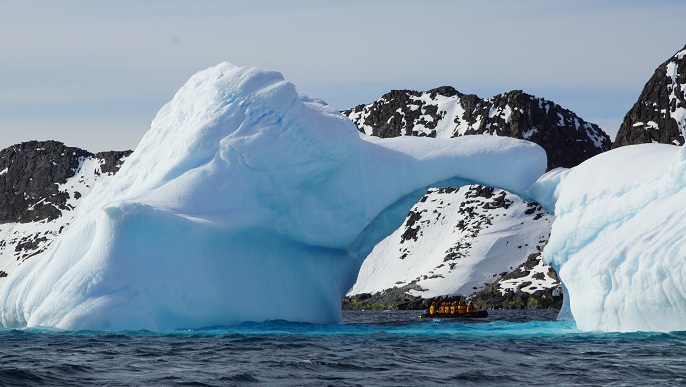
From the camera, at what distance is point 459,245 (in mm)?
122812

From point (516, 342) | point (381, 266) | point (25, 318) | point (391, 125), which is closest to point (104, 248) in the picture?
point (25, 318)

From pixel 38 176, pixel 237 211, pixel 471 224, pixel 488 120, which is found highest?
pixel 488 120

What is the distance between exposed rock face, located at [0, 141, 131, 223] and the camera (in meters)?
154

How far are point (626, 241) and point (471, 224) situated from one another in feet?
320

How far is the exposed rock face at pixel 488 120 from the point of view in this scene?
14088cm

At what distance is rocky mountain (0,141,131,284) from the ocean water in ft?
387

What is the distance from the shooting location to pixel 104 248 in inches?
1339

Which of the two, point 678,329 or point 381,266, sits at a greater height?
point 381,266

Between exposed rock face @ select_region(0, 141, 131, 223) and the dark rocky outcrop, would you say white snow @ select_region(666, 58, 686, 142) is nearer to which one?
the dark rocky outcrop

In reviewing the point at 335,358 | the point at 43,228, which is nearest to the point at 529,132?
the point at 43,228

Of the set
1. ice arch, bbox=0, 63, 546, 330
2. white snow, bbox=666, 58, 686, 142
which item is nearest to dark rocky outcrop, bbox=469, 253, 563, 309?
white snow, bbox=666, 58, 686, 142

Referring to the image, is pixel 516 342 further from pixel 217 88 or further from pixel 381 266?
pixel 381 266

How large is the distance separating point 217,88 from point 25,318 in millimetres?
10824

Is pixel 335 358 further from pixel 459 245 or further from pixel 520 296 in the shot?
pixel 459 245
